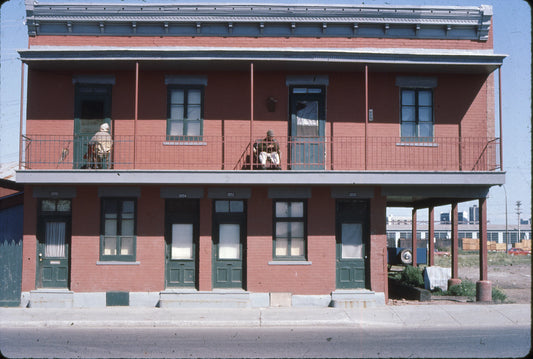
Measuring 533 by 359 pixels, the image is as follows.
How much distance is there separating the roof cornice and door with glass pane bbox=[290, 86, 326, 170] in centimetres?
185

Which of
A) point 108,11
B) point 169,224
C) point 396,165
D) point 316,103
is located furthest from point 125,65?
point 396,165

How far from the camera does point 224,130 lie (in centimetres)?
1465

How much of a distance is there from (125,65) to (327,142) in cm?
623

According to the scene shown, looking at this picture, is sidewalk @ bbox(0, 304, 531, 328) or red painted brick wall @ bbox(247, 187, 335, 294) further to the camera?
red painted brick wall @ bbox(247, 187, 335, 294)

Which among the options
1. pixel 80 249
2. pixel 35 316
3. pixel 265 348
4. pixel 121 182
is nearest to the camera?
pixel 265 348

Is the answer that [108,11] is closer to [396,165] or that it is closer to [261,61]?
[261,61]

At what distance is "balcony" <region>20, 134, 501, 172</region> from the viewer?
14422 mm

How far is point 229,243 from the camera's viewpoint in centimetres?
1438

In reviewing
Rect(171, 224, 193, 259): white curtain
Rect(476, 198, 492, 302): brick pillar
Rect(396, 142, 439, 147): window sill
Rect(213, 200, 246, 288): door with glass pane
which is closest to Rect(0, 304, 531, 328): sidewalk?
Rect(476, 198, 492, 302): brick pillar

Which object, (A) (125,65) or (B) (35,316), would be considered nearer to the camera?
(B) (35,316)

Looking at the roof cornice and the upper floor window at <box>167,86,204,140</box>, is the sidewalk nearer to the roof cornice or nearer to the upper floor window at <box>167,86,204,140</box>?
the upper floor window at <box>167,86,204,140</box>

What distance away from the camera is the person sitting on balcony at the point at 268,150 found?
1369cm

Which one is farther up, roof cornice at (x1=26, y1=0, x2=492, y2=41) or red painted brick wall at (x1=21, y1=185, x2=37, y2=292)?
roof cornice at (x1=26, y1=0, x2=492, y2=41)

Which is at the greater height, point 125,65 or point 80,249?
point 125,65
